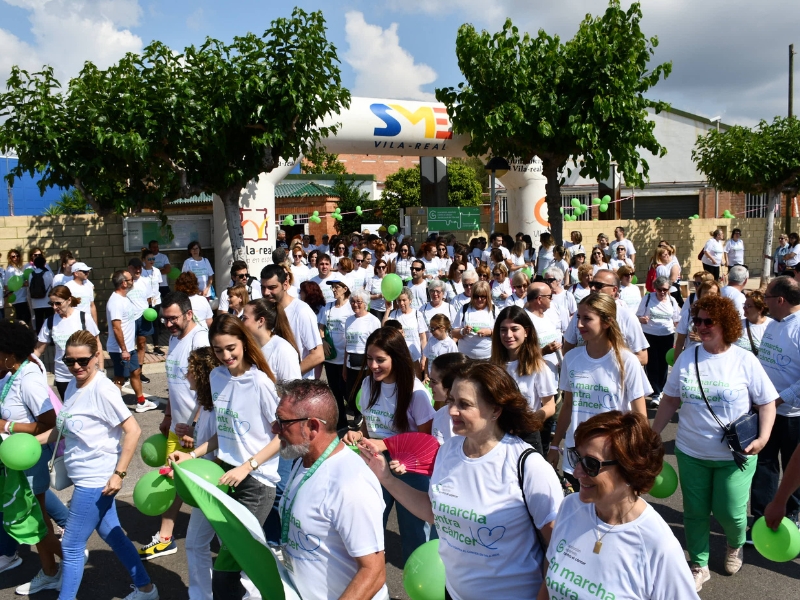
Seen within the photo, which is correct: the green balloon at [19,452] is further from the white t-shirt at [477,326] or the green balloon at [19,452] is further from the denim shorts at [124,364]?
the denim shorts at [124,364]

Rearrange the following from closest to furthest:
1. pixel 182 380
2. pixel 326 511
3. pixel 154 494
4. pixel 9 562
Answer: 1. pixel 326 511
2. pixel 154 494
3. pixel 9 562
4. pixel 182 380

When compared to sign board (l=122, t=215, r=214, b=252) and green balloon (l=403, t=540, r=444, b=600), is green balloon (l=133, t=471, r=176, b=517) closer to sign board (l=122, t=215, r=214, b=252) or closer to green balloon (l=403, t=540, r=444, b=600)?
green balloon (l=403, t=540, r=444, b=600)

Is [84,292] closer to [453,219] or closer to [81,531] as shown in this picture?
[81,531]

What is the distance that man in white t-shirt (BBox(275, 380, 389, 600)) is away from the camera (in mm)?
2520

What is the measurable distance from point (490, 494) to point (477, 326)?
431 centimetres

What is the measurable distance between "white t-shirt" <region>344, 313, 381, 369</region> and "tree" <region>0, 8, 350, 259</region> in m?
5.72

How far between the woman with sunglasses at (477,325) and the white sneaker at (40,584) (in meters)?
3.77

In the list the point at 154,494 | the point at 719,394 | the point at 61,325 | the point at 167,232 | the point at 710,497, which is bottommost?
the point at 710,497

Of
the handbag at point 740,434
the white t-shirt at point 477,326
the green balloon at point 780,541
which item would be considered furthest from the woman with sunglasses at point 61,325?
the green balloon at point 780,541

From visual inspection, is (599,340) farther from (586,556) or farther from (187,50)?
(187,50)

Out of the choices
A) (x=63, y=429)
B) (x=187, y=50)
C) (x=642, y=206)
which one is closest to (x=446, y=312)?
(x=63, y=429)

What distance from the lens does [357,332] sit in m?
7.04

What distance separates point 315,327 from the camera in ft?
19.6

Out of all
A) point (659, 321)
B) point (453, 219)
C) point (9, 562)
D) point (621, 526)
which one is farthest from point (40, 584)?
point (453, 219)
